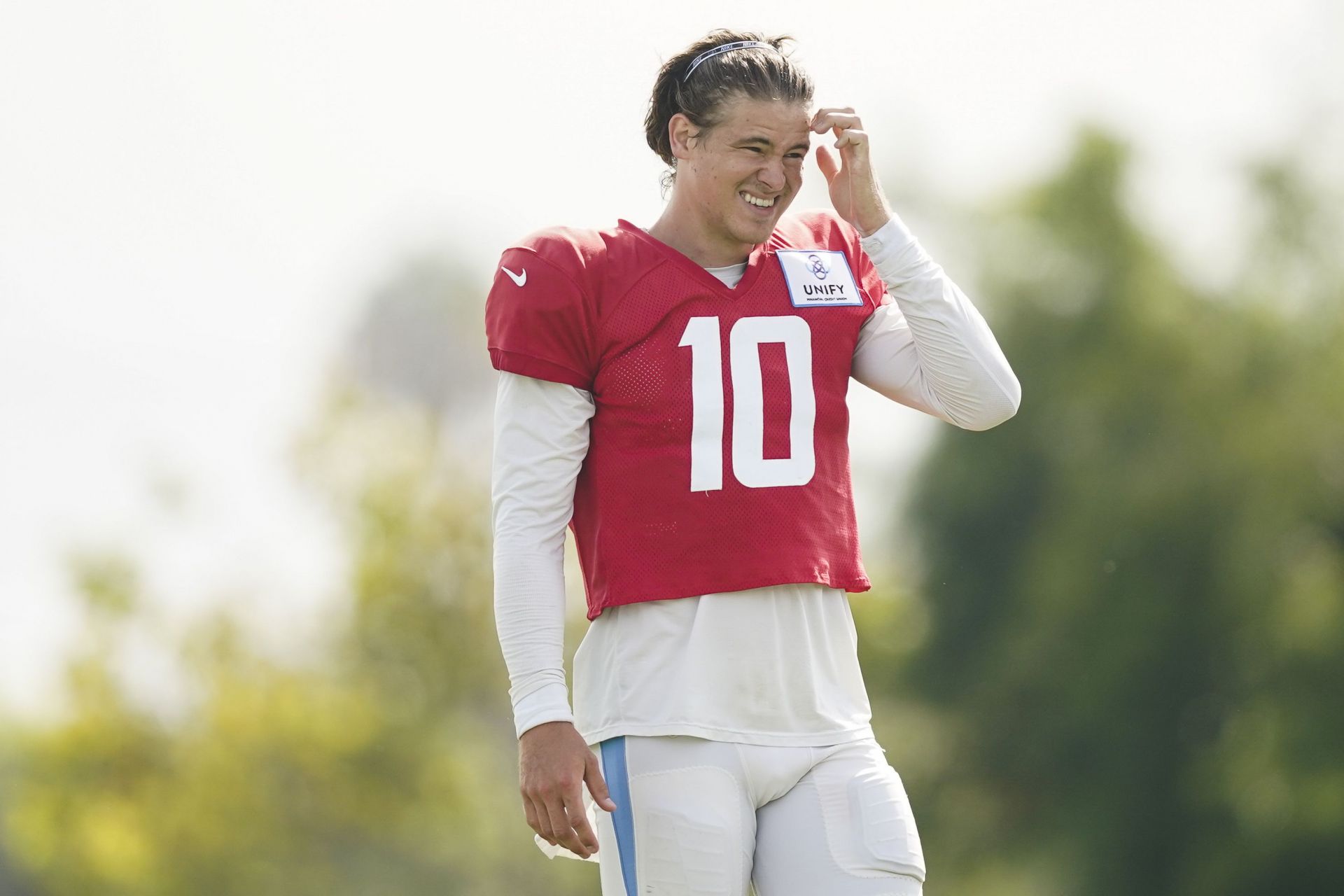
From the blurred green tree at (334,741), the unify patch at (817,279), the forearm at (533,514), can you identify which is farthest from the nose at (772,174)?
the blurred green tree at (334,741)

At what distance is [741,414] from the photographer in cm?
261

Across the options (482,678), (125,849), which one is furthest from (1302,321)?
(125,849)

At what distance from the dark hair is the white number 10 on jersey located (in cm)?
34

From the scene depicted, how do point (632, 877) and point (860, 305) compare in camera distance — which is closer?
point (632, 877)

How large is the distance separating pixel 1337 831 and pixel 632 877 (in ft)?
31.9

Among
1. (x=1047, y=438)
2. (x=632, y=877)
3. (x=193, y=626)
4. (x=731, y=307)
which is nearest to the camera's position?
(x=632, y=877)

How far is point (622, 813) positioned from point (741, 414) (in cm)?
59

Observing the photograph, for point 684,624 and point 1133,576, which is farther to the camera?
point 1133,576

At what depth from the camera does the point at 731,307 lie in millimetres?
2662

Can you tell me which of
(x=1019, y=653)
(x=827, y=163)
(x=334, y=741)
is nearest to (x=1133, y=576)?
(x=1019, y=653)

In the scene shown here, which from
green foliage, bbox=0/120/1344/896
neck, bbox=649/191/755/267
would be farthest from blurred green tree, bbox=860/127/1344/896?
neck, bbox=649/191/755/267

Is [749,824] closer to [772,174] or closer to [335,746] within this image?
[772,174]

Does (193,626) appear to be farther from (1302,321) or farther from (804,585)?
(804,585)

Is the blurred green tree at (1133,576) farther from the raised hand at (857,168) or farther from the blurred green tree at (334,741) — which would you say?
the raised hand at (857,168)
